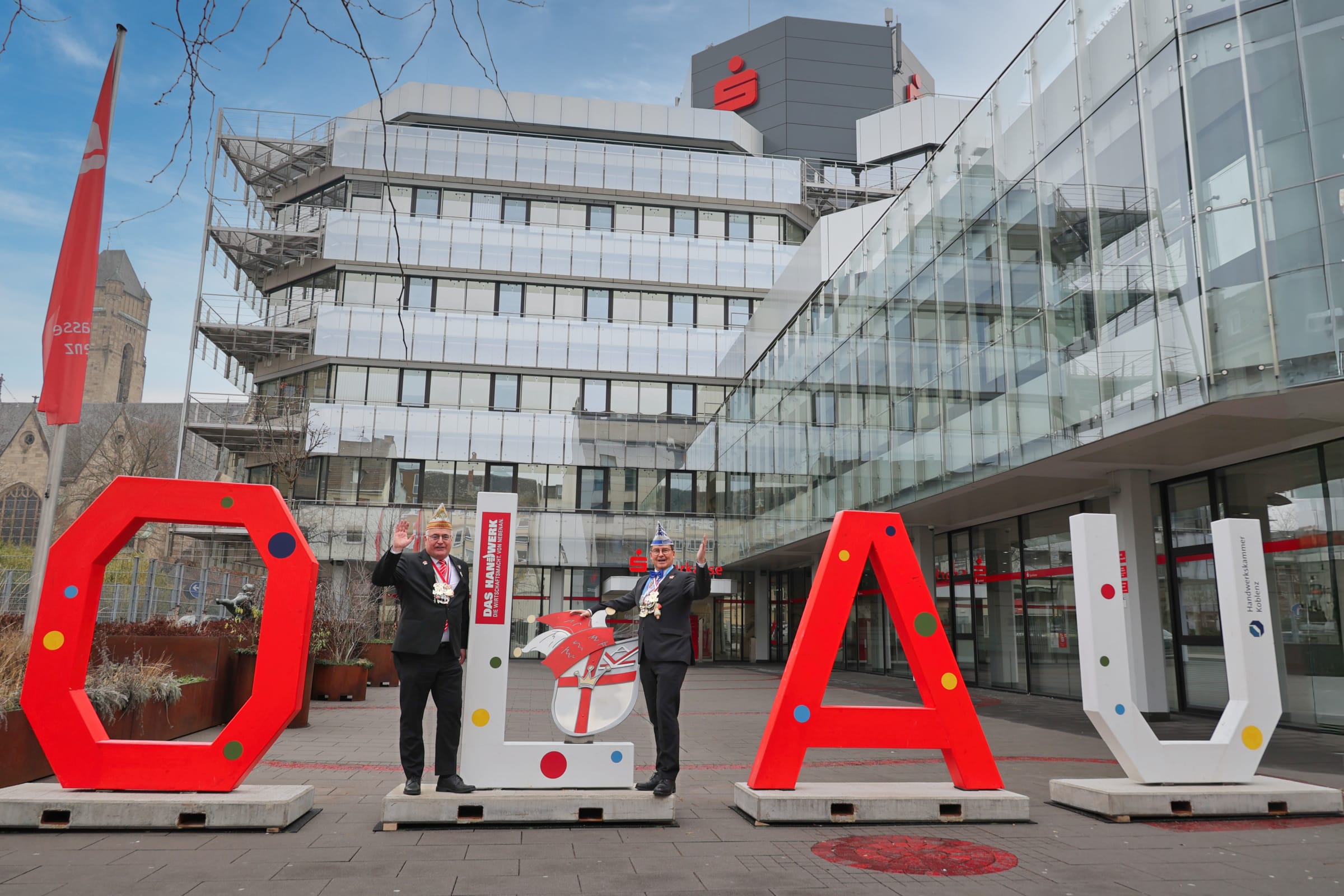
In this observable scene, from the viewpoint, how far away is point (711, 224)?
39.6 meters

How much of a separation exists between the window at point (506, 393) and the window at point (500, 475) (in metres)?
2.18

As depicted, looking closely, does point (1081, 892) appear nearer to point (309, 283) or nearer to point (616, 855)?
point (616, 855)

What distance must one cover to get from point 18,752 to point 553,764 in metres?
4.10

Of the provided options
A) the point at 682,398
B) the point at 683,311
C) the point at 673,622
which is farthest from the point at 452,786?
the point at 683,311

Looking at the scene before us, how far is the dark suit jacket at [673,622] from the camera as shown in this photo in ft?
23.6

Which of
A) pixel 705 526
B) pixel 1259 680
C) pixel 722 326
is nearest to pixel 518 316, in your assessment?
pixel 722 326

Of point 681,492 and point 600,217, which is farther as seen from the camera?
point 600,217

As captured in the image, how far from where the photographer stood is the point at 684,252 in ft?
127

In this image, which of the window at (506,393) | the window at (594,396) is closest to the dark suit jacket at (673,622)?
the window at (506,393)

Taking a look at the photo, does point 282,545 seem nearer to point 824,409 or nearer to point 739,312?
point 824,409

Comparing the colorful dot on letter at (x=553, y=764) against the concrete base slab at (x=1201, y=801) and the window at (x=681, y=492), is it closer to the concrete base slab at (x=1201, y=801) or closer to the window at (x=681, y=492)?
the concrete base slab at (x=1201, y=801)

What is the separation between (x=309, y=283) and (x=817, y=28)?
99.5ft

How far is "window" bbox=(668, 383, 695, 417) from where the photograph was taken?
Answer: 1491 inches

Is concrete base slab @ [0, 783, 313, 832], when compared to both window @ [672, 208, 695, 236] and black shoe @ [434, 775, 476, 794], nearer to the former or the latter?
black shoe @ [434, 775, 476, 794]
